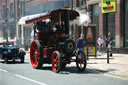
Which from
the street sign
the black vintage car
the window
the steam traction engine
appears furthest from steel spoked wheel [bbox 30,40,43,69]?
the window

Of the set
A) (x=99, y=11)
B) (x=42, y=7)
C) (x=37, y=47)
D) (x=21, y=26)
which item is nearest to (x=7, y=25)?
(x=21, y=26)

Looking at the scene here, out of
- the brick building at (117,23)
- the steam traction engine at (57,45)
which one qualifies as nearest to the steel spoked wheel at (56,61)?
the steam traction engine at (57,45)

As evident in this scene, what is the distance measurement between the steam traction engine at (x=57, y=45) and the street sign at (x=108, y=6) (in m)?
14.0

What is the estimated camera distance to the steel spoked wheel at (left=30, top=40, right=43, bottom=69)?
1309 cm

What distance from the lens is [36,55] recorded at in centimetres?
1371

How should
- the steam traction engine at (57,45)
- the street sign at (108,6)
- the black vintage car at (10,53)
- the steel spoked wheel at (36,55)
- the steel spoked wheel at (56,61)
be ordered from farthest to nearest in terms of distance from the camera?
1. the street sign at (108,6)
2. the black vintage car at (10,53)
3. the steel spoked wheel at (36,55)
4. the steam traction engine at (57,45)
5. the steel spoked wheel at (56,61)

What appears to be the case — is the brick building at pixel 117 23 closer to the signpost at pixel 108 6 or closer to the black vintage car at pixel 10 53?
the signpost at pixel 108 6

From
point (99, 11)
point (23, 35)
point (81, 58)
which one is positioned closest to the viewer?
point (81, 58)

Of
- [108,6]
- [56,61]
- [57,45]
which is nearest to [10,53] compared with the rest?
[57,45]

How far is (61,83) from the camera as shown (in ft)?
31.1

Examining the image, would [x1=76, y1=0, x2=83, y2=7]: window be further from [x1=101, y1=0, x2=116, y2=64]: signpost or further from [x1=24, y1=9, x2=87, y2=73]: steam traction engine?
[x1=24, y1=9, x2=87, y2=73]: steam traction engine

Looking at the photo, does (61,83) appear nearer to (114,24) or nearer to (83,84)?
(83,84)

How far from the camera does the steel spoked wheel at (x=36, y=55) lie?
13086mm

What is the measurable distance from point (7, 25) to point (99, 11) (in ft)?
103
